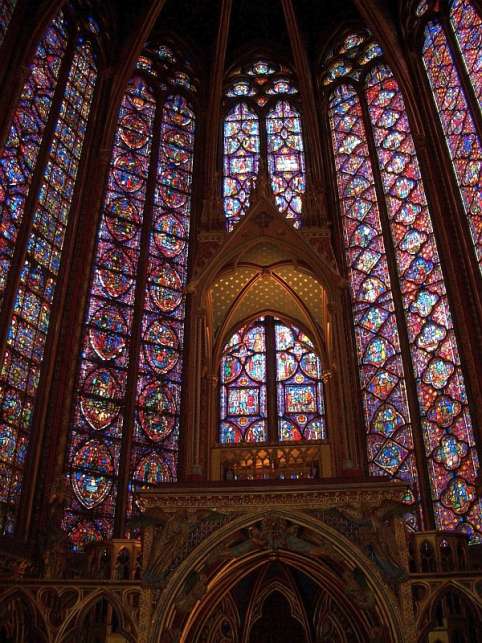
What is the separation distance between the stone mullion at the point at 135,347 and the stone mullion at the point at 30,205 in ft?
7.36

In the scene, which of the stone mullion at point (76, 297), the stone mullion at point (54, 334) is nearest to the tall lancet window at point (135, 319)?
the stone mullion at point (76, 297)

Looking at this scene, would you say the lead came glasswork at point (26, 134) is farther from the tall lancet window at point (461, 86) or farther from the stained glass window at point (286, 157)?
the tall lancet window at point (461, 86)

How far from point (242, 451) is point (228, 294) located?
288 cm

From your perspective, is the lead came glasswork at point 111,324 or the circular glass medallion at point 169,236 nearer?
the lead came glasswork at point 111,324

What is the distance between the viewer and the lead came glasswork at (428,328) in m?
11.2

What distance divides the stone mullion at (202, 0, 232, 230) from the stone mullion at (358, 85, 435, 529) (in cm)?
316

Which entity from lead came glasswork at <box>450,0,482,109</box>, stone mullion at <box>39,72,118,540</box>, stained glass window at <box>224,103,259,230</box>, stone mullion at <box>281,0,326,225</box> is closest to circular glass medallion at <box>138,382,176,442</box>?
stone mullion at <box>39,72,118,540</box>

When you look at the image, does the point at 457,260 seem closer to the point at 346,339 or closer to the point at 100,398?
the point at 346,339

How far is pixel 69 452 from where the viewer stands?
11.5 metres

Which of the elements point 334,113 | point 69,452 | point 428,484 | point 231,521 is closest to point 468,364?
point 428,484

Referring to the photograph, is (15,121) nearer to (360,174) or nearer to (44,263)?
(44,263)

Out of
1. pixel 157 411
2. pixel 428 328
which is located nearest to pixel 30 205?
pixel 157 411

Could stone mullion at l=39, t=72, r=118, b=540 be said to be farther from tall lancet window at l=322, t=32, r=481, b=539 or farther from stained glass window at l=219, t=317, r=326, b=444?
tall lancet window at l=322, t=32, r=481, b=539

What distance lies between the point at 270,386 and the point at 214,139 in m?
4.86
